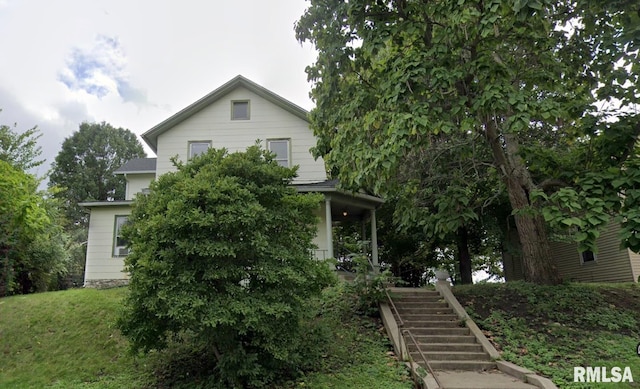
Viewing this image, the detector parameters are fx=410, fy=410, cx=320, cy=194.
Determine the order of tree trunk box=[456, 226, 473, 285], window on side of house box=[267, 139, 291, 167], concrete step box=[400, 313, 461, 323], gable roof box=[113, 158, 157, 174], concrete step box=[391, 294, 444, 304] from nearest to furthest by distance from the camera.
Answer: concrete step box=[400, 313, 461, 323] < concrete step box=[391, 294, 444, 304] < window on side of house box=[267, 139, 291, 167] < tree trunk box=[456, 226, 473, 285] < gable roof box=[113, 158, 157, 174]

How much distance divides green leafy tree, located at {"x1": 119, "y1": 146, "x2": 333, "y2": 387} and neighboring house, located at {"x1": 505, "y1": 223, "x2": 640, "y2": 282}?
10.1 metres

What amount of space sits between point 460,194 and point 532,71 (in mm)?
2973

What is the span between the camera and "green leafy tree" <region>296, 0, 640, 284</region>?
7.29m

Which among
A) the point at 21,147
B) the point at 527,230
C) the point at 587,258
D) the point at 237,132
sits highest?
the point at 21,147

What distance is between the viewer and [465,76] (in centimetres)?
798

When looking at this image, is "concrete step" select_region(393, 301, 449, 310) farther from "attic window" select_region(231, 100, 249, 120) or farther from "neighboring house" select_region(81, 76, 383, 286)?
"attic window" select_region(231, 100, 249, 120)

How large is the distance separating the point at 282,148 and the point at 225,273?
10088mm

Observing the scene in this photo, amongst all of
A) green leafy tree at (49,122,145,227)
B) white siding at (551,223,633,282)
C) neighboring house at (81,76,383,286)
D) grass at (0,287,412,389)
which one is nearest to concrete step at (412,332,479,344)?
grass at (0,287,412,389)

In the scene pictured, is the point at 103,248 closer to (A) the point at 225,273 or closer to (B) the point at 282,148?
(B) the point at 282,148

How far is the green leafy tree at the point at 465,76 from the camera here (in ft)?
23.9

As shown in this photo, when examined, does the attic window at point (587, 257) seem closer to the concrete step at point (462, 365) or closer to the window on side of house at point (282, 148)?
the concrete step at point (462, 365)

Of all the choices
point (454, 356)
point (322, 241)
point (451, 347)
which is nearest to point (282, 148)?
point (322, 241)

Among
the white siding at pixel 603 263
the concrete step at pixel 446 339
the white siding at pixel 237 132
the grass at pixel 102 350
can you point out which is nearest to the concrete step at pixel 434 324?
the concrete step at pixel 446 339

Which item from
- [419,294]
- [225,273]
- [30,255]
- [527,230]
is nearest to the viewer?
[225,273]
